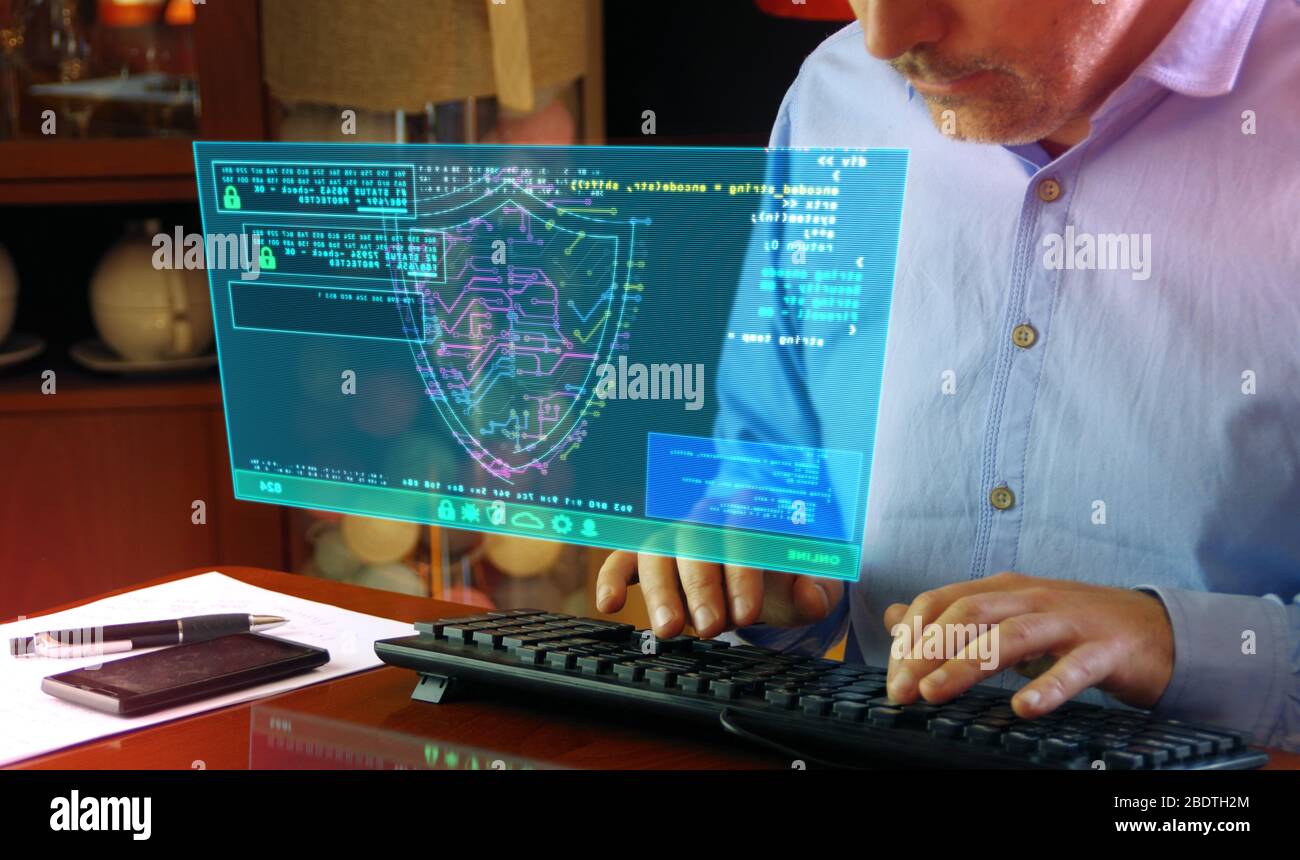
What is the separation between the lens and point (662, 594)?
89 cm

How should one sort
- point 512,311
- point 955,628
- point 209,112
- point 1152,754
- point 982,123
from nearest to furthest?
1. point 1152,754
2. point 955,628
3. point 512,311
4. point 982,123
5. point 209,112

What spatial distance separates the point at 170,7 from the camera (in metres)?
1.89

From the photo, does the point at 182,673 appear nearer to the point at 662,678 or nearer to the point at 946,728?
the point at 662,678

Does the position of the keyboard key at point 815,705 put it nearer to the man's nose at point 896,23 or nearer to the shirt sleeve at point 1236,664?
the shirt sleeve at point 1236,664

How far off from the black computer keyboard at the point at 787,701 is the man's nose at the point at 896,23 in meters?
0.40

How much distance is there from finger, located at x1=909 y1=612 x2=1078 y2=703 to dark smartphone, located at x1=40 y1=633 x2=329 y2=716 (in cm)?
43

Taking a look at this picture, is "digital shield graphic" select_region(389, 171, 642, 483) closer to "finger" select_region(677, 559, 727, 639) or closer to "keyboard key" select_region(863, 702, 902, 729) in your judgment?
"finger" select_region(677, 559, 727, 639)

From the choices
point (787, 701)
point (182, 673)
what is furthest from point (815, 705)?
point (182, 673)

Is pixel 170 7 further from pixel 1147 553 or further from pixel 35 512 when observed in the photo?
pixel 1147 553

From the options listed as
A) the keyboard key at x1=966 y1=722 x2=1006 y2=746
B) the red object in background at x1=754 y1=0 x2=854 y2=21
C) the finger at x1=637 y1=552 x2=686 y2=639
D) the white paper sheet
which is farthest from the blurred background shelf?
the keyboard key at x1=966 y1=722 x2=1006 y2=746

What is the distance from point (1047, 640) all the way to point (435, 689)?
1.24 feet

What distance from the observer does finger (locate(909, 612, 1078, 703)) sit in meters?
0.75

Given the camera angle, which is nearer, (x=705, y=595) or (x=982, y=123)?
(x=705, y=595)
